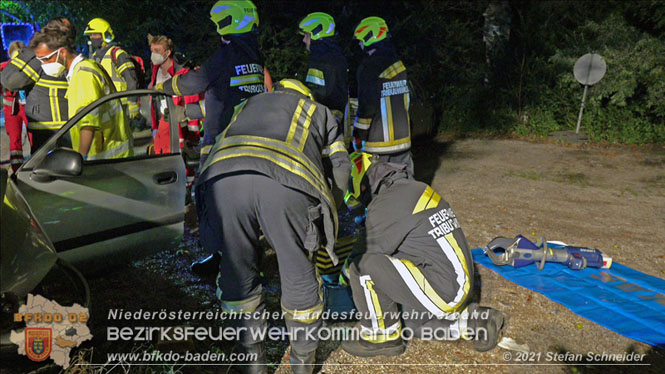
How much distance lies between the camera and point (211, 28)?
993cm

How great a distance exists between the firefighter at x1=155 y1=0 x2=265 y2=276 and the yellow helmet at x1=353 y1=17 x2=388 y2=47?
136cm

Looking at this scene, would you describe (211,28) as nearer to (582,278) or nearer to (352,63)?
(352,63)

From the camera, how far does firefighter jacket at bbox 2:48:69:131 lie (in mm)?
4230

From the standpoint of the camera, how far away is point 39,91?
4250 mm

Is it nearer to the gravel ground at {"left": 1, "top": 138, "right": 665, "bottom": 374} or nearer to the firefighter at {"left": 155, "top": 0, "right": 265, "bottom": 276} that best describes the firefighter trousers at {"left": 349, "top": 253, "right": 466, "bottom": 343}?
the gravel ground at {"left": 1, "top": 138, "right": 665, "bottom": 374}

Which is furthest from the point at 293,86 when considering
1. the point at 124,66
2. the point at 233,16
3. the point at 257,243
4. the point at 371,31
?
the point at 124,66

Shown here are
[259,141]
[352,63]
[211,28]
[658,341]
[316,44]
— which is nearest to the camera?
[259,141]

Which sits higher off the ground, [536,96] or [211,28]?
[211,28]

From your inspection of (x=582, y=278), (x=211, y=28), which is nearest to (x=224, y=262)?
(x=582, y=278)

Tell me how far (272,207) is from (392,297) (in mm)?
1022

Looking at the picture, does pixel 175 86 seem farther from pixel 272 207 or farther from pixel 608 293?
pixel 608 293

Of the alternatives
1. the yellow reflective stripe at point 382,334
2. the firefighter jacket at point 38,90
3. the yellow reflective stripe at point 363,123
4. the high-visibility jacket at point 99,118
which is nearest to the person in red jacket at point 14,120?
the firefighter jacket at point 38,90

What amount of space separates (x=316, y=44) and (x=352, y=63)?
254 inches

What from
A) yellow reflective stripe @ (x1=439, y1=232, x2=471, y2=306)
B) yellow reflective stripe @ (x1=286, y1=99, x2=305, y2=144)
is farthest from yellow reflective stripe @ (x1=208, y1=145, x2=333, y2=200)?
yellow reflective stripe @ (x1=439, y1=232, x2=471, y2=306)
